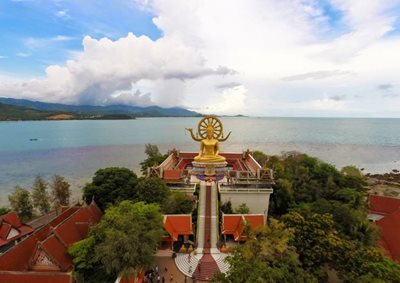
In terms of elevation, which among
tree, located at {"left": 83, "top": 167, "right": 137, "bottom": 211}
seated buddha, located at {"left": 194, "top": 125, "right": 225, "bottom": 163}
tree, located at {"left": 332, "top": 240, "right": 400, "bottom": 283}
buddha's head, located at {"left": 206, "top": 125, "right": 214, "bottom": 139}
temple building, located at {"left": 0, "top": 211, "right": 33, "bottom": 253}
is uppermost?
buddha's head, located at {"left": 206, "top": 125, "right": 214, "bottom": 139}

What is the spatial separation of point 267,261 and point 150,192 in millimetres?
12039

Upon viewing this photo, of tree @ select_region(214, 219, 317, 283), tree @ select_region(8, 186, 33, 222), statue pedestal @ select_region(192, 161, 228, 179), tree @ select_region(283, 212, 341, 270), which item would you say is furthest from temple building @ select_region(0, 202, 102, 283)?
tree @ select_region(8, 186, 33, 222)

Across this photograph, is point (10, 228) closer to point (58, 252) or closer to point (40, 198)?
point (40, 198)

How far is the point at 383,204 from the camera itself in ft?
109

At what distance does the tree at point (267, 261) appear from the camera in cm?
1565

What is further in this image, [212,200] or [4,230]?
[212,200]

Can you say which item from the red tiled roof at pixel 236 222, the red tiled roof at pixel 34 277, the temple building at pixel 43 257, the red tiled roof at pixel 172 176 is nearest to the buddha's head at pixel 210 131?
the red tiled roof at pixel 172 176

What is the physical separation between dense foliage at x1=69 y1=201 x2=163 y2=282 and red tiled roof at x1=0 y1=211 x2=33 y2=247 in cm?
1109

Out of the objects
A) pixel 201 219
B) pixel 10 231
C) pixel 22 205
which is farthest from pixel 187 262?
pixel 22 205

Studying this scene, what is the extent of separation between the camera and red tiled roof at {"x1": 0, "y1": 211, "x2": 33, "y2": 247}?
26859 millimetres

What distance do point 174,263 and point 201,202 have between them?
8.14m

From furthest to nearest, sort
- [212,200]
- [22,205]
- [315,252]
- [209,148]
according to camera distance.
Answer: [209,148] < [22,205] < [212,200] < [315,252]

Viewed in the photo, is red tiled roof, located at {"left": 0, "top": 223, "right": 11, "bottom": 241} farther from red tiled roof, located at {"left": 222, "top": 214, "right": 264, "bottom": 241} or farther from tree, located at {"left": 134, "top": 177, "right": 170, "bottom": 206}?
red tiled roof, located at {"left": 222, "top": 214, "right": 264, "bottom": 241}

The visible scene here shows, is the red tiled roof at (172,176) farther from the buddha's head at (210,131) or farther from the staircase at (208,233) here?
the buddha's head at (210,131)
